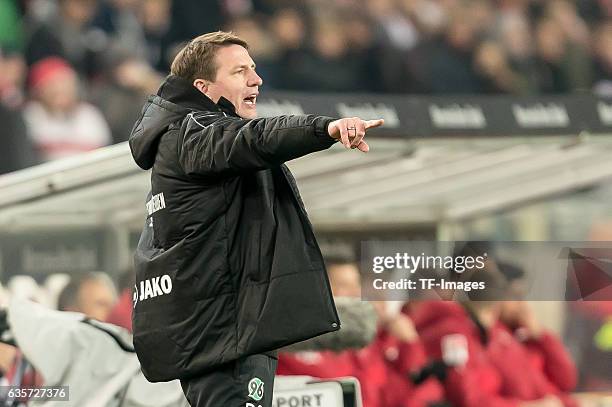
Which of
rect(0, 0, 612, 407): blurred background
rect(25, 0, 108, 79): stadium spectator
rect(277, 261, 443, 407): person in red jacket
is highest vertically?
rect(25, 0, 108, 79): stadium spectator

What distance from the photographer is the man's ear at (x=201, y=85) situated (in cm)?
394

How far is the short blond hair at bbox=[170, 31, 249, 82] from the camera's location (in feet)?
12.9

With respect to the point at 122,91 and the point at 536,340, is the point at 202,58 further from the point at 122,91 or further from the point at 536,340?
the point at 122,91

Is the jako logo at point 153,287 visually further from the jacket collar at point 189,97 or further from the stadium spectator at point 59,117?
the stadium spectator at point 59,117

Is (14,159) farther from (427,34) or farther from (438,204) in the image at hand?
(427,34)

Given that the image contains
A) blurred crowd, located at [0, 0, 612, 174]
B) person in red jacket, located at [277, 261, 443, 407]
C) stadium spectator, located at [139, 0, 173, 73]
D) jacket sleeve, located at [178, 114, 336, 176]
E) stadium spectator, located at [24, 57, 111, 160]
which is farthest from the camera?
stadium spectator, located at [139, 0, 173, 73]

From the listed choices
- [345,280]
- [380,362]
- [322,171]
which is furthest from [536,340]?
[322,171]

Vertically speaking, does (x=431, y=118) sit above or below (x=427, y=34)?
below

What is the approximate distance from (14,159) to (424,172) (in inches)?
146

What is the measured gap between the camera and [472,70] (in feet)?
43.2

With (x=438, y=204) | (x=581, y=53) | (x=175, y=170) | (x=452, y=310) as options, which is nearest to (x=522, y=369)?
(x=452, y=310)

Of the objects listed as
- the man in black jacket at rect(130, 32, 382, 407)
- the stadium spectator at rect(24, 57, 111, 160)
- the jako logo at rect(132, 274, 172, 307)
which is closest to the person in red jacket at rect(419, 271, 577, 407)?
the man in black jacket at rect(130, 32, 382, 407)

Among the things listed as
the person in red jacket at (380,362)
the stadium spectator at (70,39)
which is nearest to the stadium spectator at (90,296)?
the person in red jacket at (380,362)

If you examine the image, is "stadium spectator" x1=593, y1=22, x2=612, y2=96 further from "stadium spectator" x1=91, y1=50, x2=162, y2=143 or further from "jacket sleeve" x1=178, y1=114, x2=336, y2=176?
"jacket sleeve" x1=178, y1=114, x2=336, y2=176
